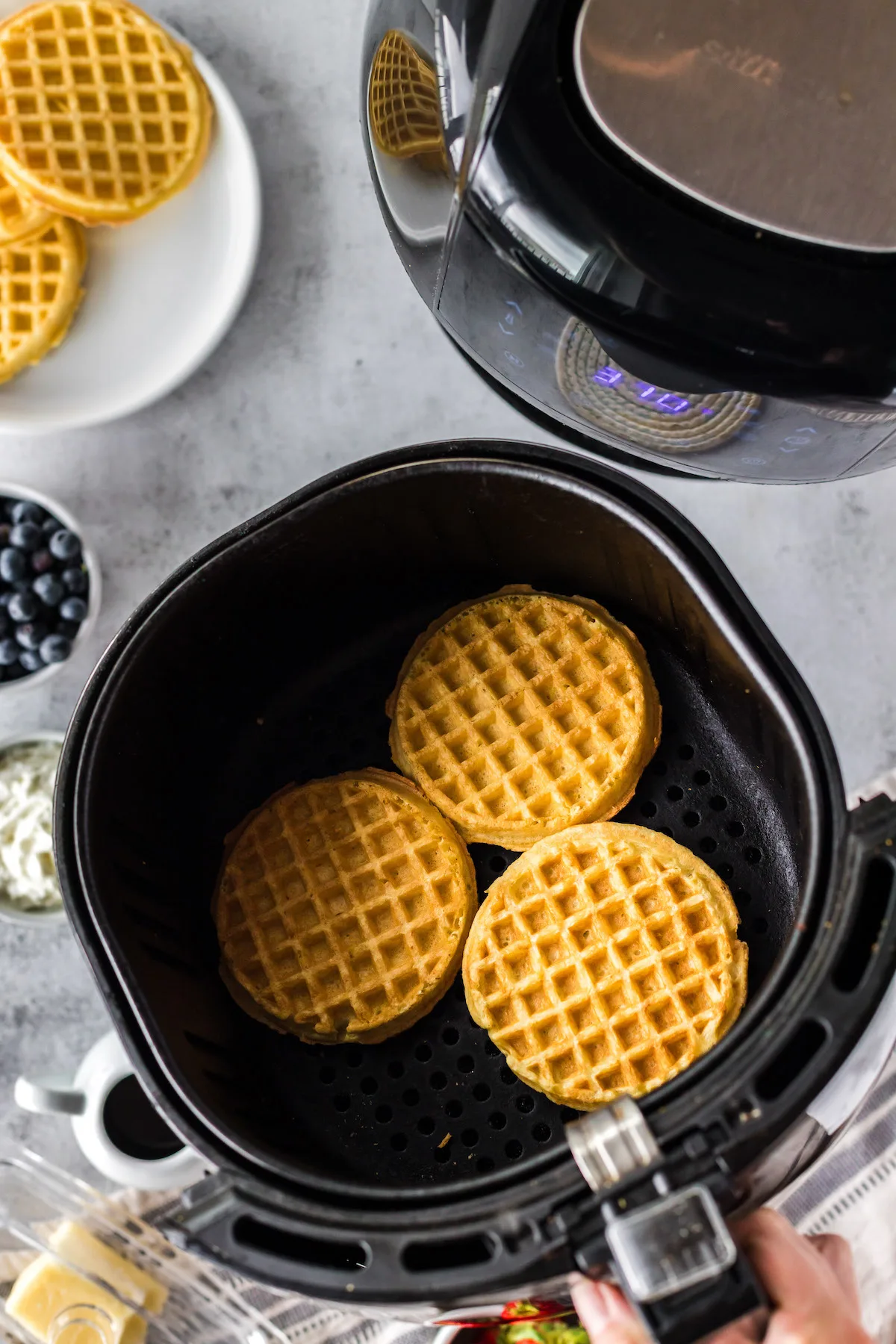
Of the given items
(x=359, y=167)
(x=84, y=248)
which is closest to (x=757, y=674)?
(x=359, y=167)

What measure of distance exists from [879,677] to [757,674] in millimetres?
575

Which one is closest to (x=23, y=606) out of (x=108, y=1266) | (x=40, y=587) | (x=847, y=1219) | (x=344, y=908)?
(x=40, y=587)

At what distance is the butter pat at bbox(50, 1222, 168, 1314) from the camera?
1.24 meters

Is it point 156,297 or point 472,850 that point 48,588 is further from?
point 472,850

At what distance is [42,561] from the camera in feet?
4.35

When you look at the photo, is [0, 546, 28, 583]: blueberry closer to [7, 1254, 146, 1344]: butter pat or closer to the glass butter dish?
the glass butter dish

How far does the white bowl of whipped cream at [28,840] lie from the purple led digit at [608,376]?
84 cm

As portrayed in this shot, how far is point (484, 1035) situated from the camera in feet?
3.83

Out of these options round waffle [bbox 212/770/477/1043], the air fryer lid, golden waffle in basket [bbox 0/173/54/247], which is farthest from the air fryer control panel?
golden waffle in basket [bbox 0/173/54/247]

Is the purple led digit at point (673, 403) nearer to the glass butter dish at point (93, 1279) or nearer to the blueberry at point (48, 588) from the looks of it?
the blueberry at point (48, 588)

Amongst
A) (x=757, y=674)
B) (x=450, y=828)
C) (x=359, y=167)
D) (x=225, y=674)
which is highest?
(x=359, y=167)

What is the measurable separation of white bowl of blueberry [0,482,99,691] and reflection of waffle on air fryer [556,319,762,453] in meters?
0.76

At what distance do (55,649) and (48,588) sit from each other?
0.07 m

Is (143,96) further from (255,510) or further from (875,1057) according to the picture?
(875,1057)
